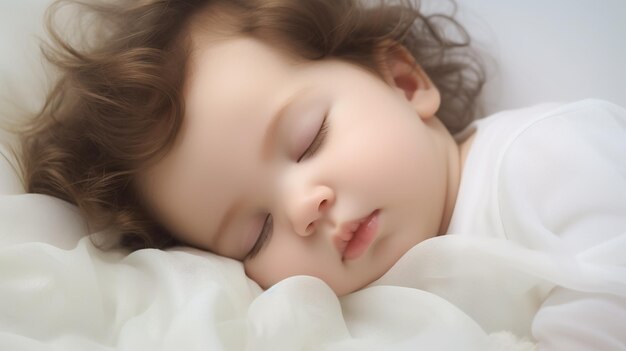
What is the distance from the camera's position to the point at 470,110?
4.28 feet

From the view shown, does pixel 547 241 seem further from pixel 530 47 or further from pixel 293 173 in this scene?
pixel 530 47

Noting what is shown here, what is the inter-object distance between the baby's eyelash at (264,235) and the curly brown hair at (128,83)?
A: 17 cm

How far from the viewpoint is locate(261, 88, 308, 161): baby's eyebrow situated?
0.90m

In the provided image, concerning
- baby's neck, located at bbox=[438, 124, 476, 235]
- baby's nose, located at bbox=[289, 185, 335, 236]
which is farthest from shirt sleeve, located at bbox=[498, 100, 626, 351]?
baby's nose, located at bbox=[289, 185, 335, 236]

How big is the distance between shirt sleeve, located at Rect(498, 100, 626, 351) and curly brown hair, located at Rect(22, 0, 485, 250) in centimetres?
33

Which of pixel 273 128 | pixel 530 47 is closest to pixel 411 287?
pixel 273 128

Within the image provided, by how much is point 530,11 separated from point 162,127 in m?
0.78

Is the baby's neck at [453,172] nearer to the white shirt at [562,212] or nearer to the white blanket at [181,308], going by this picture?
the white shirt at [562,212]

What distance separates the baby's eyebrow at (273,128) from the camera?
902 mm

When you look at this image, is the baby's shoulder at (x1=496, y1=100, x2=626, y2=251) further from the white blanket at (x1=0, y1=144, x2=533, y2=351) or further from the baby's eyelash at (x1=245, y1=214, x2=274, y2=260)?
the baby's eyelash at (x1=245, y1=214, x2=274, y2=260)

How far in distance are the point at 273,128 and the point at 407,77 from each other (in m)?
0.36

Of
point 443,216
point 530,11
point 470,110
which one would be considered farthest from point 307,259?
point 530,11

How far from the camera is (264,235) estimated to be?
0.95 meters

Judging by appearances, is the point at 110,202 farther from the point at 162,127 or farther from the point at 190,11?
the point at 190,11
